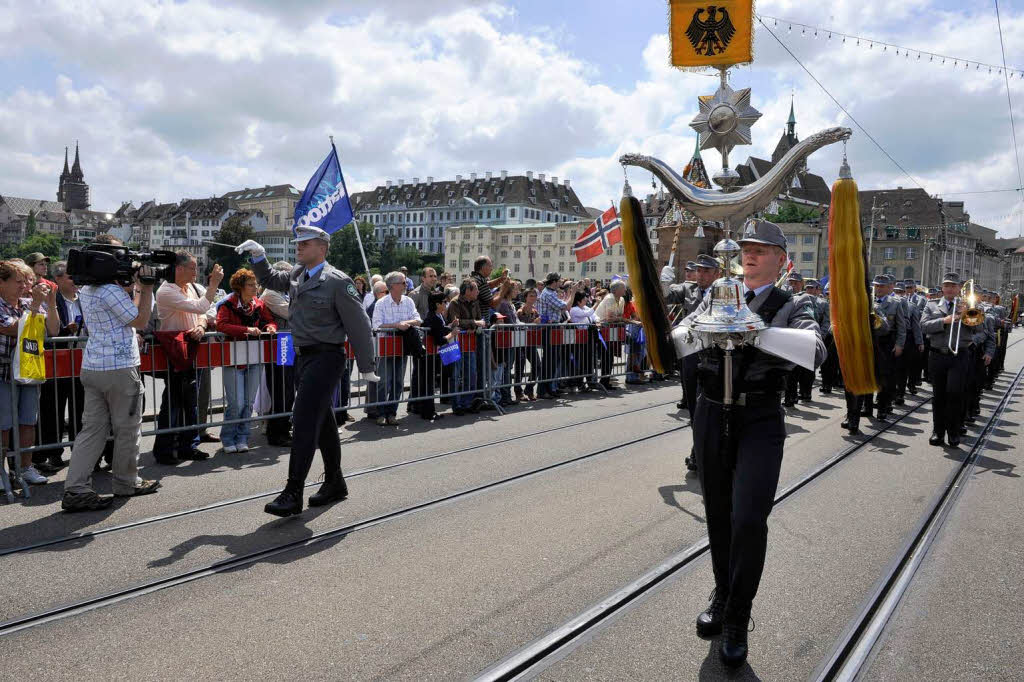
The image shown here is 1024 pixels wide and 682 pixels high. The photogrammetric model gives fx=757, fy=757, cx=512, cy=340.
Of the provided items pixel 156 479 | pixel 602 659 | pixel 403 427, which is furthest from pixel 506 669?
pixel 403 427

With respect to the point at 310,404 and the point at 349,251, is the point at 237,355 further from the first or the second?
the point at 349,251

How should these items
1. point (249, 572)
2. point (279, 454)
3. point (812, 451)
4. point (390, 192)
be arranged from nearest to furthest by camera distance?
point (249, 572), point (279, 454), point (812, 451), point (390, 192)

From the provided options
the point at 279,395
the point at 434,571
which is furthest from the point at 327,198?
the point at 434,571

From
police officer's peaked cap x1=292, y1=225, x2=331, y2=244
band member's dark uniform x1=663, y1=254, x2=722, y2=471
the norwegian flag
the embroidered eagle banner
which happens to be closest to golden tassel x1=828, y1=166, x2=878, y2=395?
band member's dark uniform x1=663, y1=254, x2=722, y2=471

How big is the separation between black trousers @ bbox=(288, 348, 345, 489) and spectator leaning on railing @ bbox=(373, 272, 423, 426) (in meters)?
3.99

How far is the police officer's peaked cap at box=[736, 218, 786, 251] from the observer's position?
12.3 ft

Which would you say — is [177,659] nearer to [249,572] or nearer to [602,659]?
[249,572]

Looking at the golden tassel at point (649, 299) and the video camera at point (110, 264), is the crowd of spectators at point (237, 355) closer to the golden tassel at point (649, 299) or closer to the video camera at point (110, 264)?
the video camera at point (110, 264)

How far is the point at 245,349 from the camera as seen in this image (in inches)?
329

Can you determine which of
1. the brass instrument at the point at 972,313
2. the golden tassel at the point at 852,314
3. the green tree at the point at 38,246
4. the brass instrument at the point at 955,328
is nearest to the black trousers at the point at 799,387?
the brass instrument at the point at 955,328

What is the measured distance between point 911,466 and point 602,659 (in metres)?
5.99

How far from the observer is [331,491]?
19.8 feet

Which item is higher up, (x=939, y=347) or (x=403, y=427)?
(x=939, y=347)

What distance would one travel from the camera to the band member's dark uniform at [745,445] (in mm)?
3471
